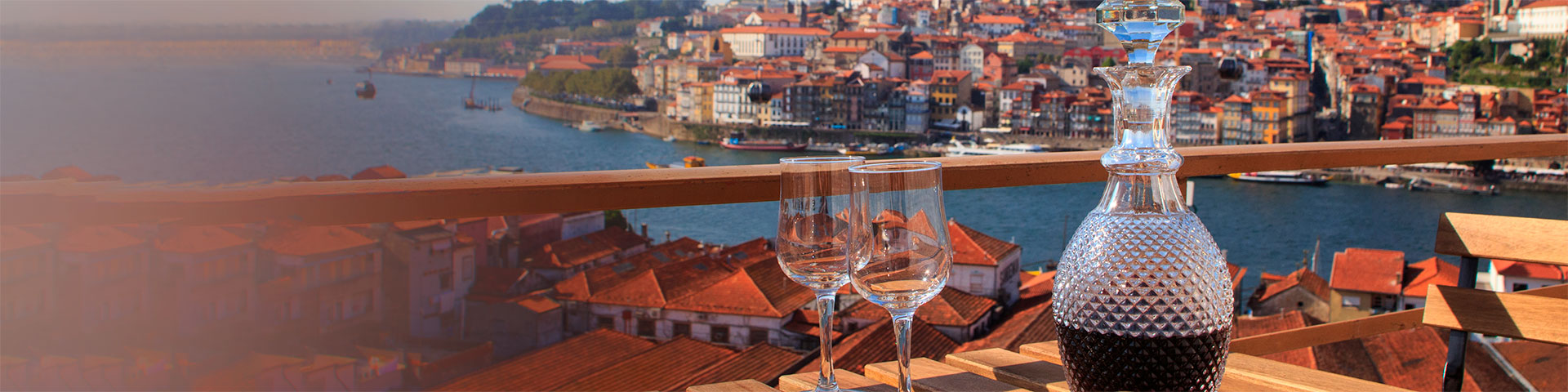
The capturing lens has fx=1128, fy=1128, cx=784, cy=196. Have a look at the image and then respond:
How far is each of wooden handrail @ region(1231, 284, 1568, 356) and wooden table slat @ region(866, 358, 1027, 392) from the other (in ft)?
0.92

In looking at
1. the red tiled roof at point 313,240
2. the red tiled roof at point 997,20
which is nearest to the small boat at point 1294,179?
the red tiled roof at point 997,20

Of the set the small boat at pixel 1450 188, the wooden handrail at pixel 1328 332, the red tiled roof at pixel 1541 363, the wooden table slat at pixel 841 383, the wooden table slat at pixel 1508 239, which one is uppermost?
the wooden table slat at pixel 1508 239

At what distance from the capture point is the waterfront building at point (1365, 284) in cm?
818

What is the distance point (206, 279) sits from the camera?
4.07 feet

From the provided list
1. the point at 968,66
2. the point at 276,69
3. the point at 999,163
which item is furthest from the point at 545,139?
the point at 999,163

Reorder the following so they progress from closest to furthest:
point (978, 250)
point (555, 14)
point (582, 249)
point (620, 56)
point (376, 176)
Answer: point (376, 176)
point (978, 250)
point (582, 249)
point (620, 56)
point (555, 14)

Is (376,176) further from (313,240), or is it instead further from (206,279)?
(206,279)

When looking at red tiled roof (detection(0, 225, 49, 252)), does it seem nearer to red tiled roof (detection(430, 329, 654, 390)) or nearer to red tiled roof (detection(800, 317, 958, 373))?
red tiled roof (detection(430, 329, 654, 390))

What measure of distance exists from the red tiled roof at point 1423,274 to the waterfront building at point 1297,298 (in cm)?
55

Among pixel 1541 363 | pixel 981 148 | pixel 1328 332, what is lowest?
pixel 981 148

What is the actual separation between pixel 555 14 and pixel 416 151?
32.8ft

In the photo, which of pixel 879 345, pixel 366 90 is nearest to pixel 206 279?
pixel 879 345

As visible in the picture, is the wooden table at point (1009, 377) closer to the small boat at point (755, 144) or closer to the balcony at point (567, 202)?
the balcony at point (567, 202)

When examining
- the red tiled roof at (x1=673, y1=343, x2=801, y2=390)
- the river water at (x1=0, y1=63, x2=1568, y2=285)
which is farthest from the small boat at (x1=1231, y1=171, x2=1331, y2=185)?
the red tiled roof at (x1=673, y1=343, x2=801, y2=390)
